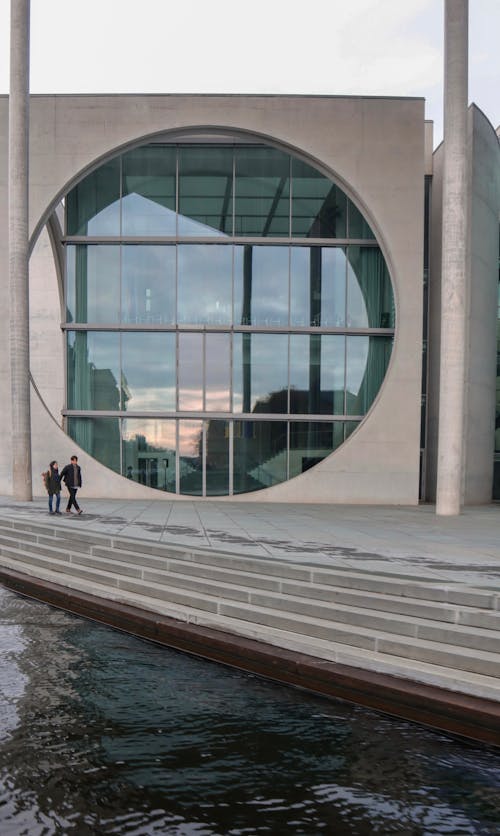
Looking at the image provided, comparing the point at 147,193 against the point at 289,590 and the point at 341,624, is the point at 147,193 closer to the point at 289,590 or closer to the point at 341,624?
the point at 289,590

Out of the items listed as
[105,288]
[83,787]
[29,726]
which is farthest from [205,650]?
[105,288]

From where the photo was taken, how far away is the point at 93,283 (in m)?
22.8

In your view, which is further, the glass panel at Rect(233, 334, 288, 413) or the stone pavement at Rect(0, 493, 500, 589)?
the glass panel at Rect(233, 334, 288, 413)

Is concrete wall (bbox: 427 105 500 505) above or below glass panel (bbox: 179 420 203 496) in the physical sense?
above

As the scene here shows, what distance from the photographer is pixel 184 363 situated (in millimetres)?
22641

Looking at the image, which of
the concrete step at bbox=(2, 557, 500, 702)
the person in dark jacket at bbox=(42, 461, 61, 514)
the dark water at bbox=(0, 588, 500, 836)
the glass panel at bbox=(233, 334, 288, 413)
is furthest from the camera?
the glass panel at bbox=(233, 334, 288, 413)

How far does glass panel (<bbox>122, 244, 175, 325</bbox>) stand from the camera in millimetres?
22719

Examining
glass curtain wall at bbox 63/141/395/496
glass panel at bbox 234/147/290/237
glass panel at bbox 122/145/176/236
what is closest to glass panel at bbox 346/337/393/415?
glass curtain wall at bbox 63/141/395/496

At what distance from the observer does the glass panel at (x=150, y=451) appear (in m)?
22.4

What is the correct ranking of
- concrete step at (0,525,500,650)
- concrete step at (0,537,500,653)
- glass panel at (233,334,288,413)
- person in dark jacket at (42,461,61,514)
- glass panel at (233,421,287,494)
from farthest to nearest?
glass panel at (233,334,288,413) < glass panel at (233,421,287,494) < person in dark jacket at (42,461,61,514) < concrete step at (0,525,500,650) < concrete step at (0,537,500,653)

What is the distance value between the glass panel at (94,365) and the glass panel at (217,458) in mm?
3606

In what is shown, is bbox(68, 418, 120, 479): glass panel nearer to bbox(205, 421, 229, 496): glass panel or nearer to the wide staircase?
bbox(205, 421, 229, 496): glass panel

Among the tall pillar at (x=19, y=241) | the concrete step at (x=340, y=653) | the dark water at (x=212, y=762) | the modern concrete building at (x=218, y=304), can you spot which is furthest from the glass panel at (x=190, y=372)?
the dark water at (x=212, y=762)

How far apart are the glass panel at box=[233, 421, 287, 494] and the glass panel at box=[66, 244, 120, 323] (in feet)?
19.3
